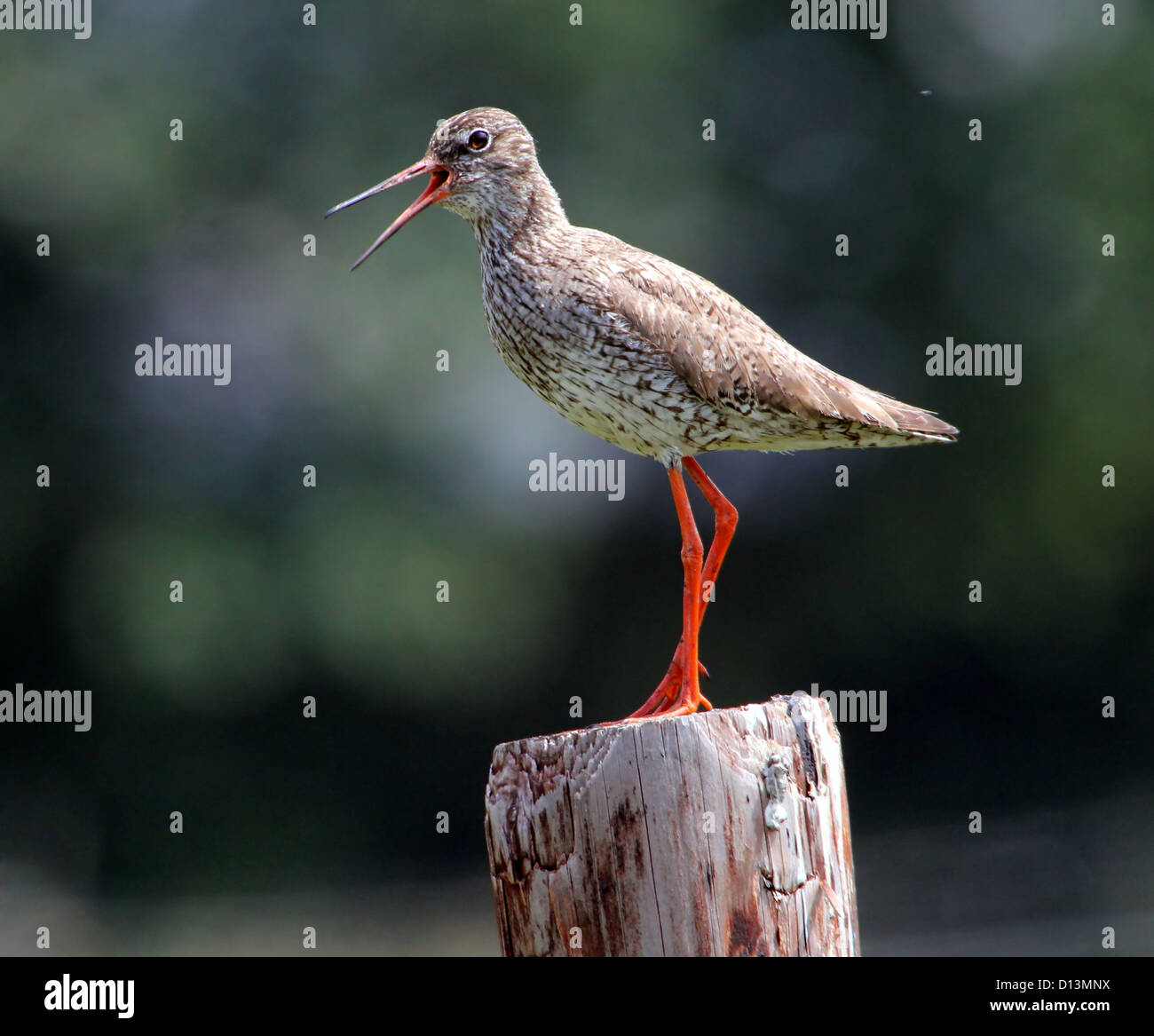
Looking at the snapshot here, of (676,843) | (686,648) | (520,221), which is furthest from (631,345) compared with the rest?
(676,843)

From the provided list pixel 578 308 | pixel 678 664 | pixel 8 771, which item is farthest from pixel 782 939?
pixel 8 771

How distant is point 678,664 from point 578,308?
194 cm

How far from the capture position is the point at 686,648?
7121mm

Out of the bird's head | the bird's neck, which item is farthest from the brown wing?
the bird's head

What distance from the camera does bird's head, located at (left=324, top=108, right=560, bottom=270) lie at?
7820 mm

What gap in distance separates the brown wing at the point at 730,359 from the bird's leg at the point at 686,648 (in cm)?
60

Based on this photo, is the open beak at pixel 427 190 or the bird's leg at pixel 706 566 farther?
the open beak at pixel 427 190

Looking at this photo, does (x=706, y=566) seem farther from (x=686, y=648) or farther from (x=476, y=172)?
(x=476, y=172)

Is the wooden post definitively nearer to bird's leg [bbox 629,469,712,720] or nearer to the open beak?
bird's leg [bbox 629,469,712,720]

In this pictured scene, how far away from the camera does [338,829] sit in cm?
2303

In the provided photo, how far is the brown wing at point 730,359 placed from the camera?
736 centimetres

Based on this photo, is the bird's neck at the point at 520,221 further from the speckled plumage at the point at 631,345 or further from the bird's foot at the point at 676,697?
the bird's foot at the point at 676,697

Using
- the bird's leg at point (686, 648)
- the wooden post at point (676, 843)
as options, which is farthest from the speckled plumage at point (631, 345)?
the wooden post at point (676, 843)

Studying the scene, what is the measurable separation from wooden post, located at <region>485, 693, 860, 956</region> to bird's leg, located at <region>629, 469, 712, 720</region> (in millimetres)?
1510
